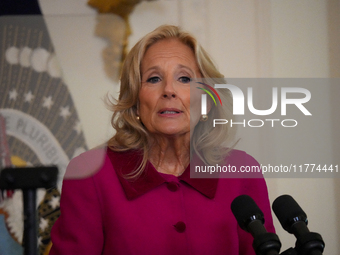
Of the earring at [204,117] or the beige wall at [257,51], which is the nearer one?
the earring at [204,117]

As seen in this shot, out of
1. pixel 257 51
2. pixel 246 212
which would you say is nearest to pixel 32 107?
pixel 257 51

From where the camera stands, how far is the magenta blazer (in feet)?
4.04

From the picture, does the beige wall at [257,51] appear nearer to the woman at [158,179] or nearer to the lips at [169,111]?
the woman at [158,179]

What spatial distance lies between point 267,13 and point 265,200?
1.23 meters

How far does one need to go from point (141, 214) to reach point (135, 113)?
458mm

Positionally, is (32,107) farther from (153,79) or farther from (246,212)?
(246,212)

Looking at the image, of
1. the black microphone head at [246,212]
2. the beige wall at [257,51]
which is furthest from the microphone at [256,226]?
the beige wall at [257,51]

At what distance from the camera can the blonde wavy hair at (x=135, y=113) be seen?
4.80 feet

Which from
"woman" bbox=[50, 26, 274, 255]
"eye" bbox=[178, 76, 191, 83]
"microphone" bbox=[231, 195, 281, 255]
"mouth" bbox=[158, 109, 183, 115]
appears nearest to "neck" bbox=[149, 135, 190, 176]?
"woman" bbox=[50, 26, 274, 255]

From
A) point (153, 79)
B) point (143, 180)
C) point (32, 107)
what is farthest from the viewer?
point (32, 107)

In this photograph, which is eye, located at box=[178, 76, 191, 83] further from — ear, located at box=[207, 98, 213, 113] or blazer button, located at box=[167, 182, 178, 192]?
blazer button, located at box=[167, 182, 178, 192]

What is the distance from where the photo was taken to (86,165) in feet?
4.32

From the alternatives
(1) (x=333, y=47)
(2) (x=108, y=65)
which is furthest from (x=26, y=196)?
(1) (x=333, y=47)

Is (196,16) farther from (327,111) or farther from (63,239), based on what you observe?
(63,239)
